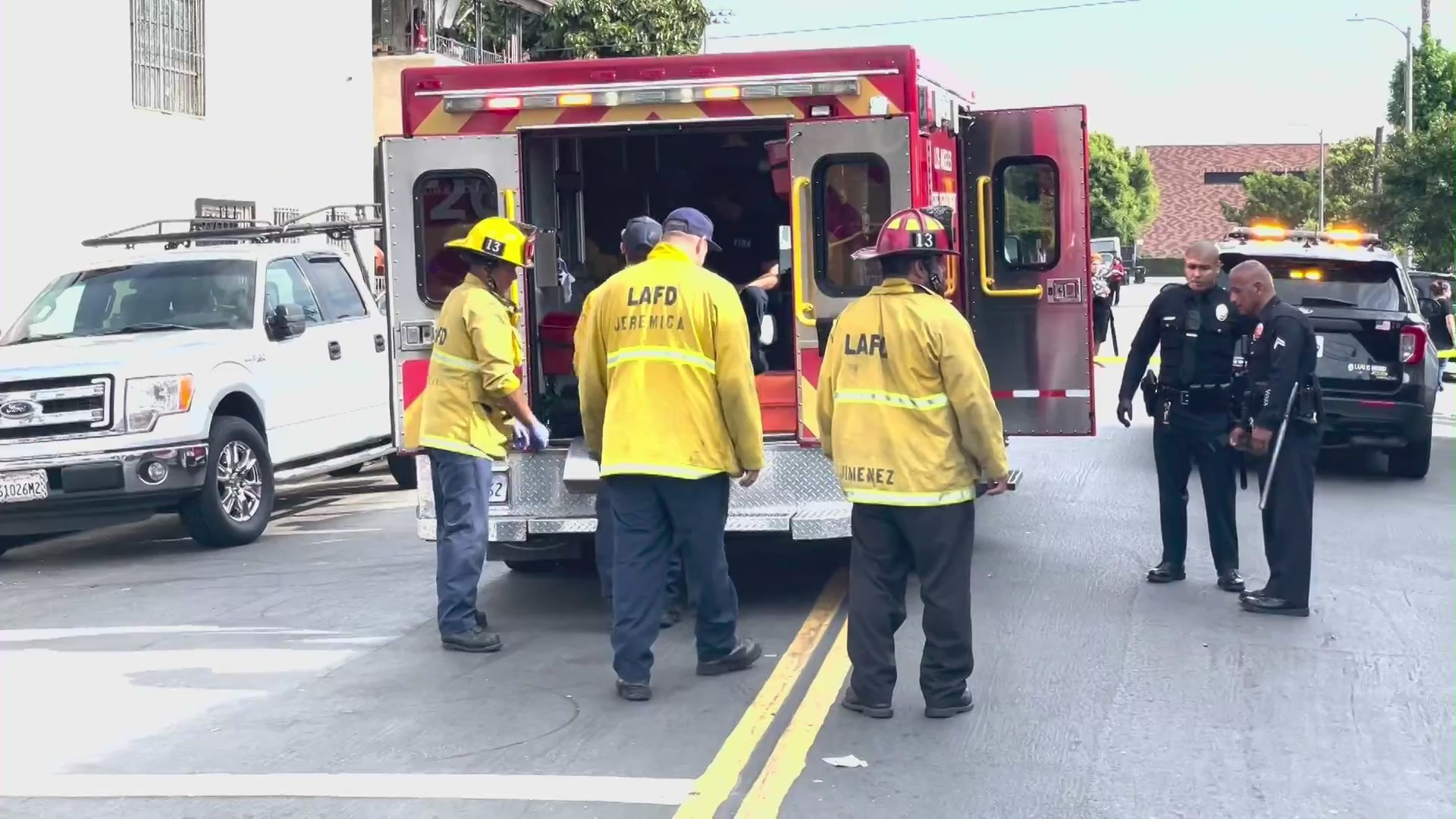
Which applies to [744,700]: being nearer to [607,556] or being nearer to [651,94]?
[607,556]

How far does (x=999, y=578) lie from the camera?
9.12 metres

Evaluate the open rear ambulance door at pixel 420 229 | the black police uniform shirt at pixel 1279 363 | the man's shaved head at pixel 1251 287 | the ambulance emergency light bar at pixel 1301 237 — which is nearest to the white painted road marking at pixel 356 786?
the open rear ambulance door at pixel 420 229

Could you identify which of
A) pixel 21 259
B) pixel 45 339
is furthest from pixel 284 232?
pixel 21 259

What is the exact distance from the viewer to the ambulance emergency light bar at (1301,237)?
13.2m

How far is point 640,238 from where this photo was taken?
7.41m

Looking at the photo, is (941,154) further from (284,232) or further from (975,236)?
(284,232)

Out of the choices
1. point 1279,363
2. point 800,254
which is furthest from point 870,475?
point 1279,363

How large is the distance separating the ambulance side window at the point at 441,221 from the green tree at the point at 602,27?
25528 millimetres

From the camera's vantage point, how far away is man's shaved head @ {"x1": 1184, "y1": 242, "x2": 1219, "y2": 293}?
8719mm

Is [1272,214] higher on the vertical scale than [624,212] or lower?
higher

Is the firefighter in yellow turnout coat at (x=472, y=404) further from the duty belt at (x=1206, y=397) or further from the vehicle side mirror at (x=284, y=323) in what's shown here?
Result: the vehicle side mirror at (x=284, y=323)

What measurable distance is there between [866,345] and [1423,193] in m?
29.0

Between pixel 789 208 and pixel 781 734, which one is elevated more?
pixel 789 208

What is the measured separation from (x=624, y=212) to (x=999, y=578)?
3560 mm
